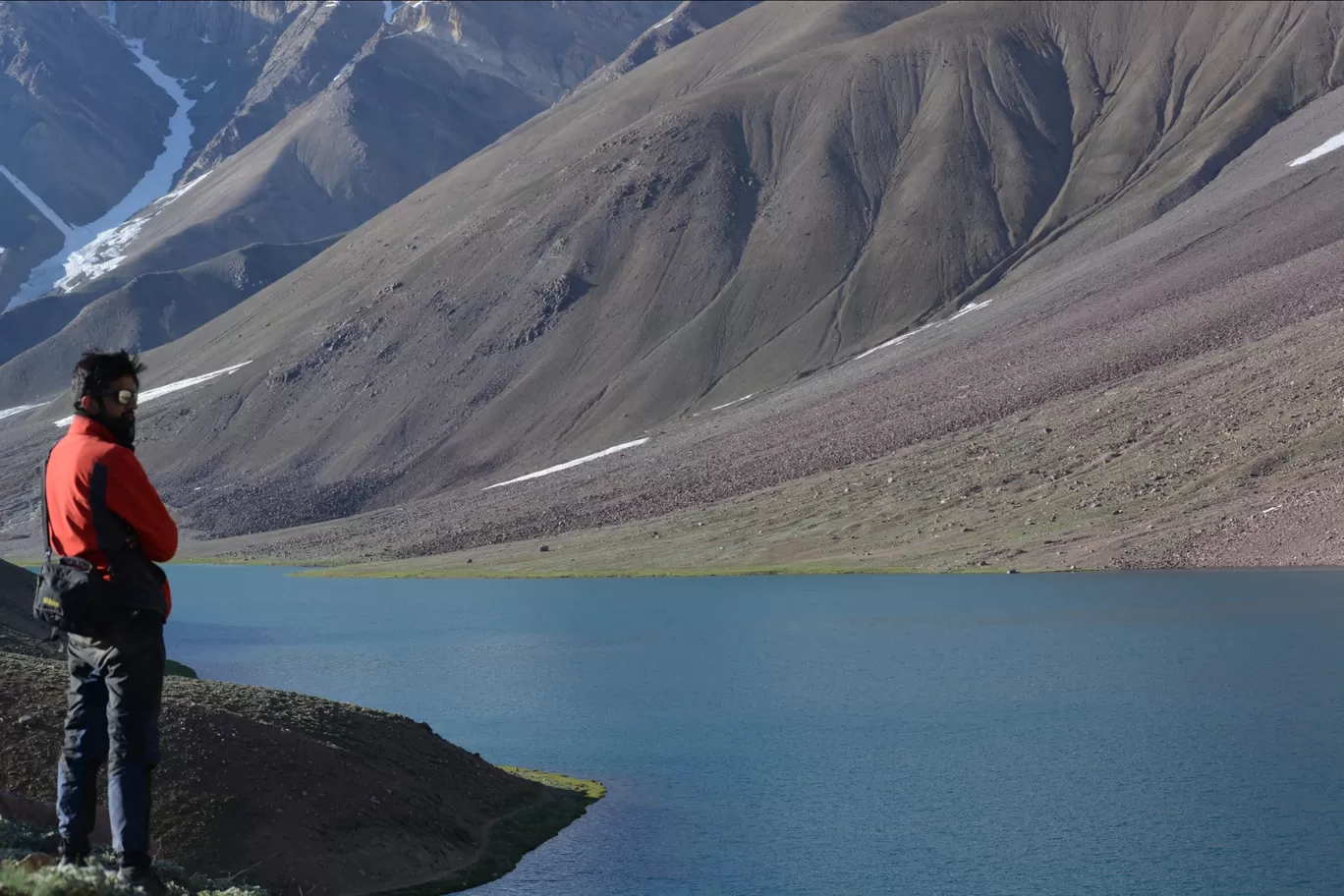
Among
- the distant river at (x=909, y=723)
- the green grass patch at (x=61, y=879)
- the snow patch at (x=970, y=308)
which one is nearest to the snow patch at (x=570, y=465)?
the snow patch at (x=970, y=308)

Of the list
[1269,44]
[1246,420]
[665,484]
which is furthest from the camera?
[1269,44]

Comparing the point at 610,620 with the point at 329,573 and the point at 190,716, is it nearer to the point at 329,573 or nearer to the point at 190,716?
the point at 190,716

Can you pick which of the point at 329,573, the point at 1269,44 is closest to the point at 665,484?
the point at 329,573

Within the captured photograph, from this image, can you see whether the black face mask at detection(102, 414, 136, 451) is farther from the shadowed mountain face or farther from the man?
the shadowed mountain face

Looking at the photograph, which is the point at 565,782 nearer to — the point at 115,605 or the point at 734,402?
the point at 115,605

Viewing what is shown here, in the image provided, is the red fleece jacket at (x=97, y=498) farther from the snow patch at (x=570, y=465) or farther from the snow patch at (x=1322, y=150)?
the snow patch at (x=1322, y=150)

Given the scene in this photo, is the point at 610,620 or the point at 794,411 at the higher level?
the point at 794,411

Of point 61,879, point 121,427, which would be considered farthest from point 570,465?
point 61,879
